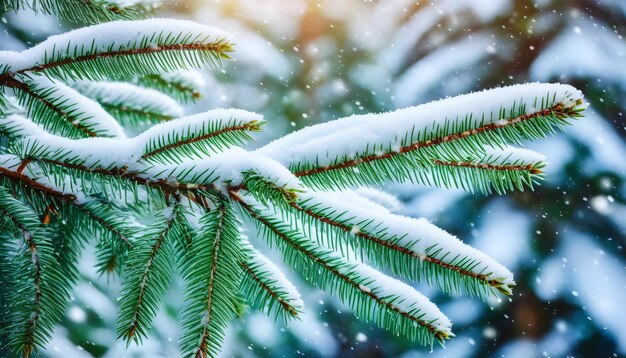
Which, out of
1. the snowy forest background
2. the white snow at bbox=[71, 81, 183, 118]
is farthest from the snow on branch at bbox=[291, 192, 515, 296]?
the snowy forest background

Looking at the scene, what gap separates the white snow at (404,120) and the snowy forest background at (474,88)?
2810 mm

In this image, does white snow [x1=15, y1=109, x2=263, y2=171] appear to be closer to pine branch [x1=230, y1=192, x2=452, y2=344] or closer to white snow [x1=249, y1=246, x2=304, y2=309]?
pine branch [x1=230, y1=192, x2=452, y2=344]

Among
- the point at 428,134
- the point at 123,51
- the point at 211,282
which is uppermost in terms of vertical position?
the point at 123,51

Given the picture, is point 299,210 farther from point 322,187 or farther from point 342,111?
point 342,111

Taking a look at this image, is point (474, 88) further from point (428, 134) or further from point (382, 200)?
point (428, 134)

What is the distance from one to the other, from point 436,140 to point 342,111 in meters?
4.28

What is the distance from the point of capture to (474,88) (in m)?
4.91

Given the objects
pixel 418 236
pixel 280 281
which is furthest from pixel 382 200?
pixel 418 236

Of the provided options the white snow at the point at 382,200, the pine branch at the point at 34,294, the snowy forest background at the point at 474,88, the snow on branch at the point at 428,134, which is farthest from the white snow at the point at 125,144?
the snowy forest background at the point at 474,88

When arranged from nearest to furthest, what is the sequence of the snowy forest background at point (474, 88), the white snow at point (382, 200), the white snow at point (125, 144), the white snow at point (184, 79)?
the white snow at point (125, 144) < the white snow at point (382, 200) < the white snow at point (184, 79) < the snowy forest background at point (474, 88)

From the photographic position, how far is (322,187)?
752 mm

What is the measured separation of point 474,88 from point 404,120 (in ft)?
14.9

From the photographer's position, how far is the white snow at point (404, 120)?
2.14 feet

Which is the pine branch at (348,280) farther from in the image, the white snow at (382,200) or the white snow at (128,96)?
the white snow at (128,96)
